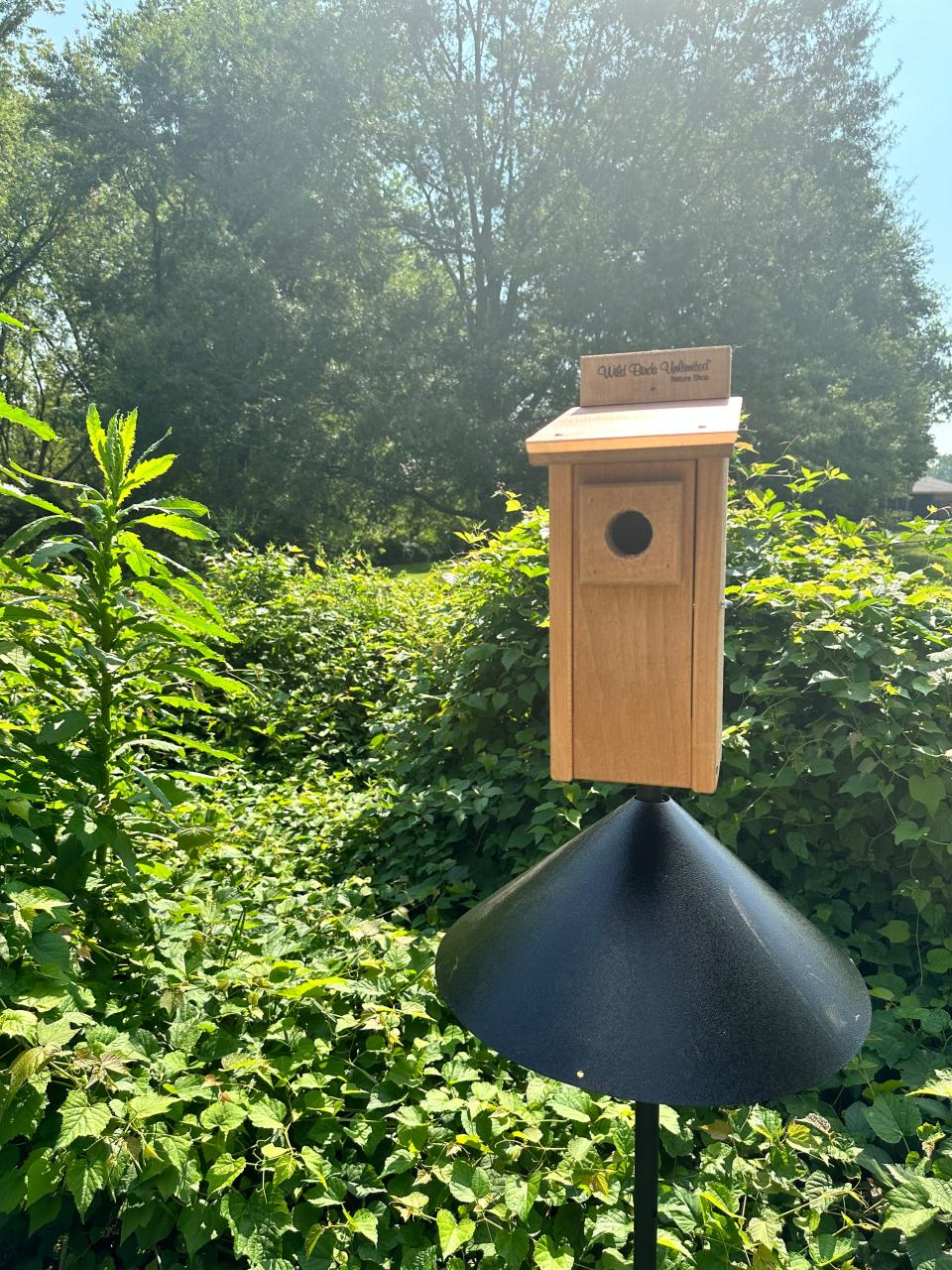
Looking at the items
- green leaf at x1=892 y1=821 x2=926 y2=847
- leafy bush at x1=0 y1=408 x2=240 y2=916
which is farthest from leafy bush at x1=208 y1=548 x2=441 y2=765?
green leaf at x1=892 y1=821 x2=926 y2=847

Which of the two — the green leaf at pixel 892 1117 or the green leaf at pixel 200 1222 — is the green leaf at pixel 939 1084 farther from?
the green leaf at pixel 200 1222

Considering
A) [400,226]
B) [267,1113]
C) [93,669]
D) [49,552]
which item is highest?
[400,226]

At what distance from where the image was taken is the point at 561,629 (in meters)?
1.26

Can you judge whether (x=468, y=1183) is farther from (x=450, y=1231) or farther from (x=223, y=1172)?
(x=223, y=1172)

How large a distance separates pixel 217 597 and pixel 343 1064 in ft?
15.8

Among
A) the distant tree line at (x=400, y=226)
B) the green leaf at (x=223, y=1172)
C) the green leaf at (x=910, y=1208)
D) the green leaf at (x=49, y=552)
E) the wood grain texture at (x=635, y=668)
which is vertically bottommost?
the green leaf at (x=910, y=1208)

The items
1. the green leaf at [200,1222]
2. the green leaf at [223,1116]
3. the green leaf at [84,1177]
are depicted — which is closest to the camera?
the green leaf at [84,1177]

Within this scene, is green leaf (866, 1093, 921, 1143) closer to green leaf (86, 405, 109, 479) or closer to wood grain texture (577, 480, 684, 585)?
wood grain texture (577, 480, 684, 585)

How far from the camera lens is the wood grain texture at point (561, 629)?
1.25 metres

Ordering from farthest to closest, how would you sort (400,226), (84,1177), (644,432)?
(400,226) < (84,1177) < (644,432)

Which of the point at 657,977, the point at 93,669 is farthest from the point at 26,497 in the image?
the point at 657,977

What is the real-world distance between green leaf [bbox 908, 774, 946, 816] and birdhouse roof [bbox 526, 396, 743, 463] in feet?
5.24

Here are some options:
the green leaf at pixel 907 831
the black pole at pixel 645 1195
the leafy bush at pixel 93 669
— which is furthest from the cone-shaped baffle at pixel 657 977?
the green leaf at pixel 907 831

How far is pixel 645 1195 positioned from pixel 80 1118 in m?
0.94
